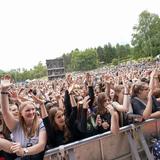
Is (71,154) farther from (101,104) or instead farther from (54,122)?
(101,104)

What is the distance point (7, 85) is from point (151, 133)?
277cm

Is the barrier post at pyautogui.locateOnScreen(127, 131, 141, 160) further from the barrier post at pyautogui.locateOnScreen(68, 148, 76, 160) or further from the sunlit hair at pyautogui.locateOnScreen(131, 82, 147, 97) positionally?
the barrier post at pyautogui.locateOnScreen(68, 148, 76, 160)

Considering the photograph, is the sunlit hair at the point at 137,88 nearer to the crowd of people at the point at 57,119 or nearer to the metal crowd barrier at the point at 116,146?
the crowd of people at the point at 57,119

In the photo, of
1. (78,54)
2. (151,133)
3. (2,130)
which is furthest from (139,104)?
(78,54)

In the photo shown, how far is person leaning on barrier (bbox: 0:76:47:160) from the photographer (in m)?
4.50

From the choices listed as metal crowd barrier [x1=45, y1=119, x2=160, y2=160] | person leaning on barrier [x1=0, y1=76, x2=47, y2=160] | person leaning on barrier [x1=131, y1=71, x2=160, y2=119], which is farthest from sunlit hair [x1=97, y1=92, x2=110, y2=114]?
person leaning on barrier [x1=0, y1=76, x2=47, y2=160]

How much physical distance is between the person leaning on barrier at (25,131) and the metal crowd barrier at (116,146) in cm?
23

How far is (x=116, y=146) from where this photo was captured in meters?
5.70

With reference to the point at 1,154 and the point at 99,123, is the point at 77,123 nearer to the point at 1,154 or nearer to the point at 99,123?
the point at 99,123

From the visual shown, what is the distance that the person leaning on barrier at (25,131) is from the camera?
14.8 ft

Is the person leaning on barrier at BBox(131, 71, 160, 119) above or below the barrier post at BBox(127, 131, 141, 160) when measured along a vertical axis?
above

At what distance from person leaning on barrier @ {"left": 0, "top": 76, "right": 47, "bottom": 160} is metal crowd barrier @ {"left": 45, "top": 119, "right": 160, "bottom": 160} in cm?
23

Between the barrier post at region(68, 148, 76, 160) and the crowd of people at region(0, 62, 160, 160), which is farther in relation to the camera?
the barrier post at region(68, 148, 76, 160)

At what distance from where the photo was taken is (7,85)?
4.55 metres
